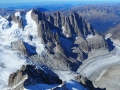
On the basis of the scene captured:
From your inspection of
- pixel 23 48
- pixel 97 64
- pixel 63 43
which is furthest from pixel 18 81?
pixel 63 43

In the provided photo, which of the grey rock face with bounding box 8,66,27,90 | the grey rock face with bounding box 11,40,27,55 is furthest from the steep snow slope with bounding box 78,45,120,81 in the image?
the grey rock face with bounding box 8,66,27,90

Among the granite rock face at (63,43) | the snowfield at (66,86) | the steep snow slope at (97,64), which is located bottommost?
the steep snow slope at (97,64)

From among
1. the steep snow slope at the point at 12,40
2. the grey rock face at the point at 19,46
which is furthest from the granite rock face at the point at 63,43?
the steep snow slope at the point at 12,40

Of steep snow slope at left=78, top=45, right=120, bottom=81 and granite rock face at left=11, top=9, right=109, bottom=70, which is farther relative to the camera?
granite rock face at left=11, top=9, right=109, bottom=70

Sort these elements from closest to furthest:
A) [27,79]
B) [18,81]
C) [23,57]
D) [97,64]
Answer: [27,79]
[18,81]
[23,57]
[97,64]

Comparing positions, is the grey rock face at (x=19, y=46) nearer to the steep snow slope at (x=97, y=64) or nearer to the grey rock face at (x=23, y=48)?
the grey rock face at (x=23, y=48)

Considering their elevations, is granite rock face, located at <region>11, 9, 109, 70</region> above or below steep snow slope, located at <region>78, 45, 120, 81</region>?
above

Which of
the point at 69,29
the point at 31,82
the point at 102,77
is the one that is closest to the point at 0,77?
the point at 31,82

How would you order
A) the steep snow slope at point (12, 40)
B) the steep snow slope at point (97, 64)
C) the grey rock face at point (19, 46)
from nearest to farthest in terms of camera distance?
the steep snow slope at point (12, 40) < the steep snow slope at point (97, 64) < the grey rock face at point (19, 46)

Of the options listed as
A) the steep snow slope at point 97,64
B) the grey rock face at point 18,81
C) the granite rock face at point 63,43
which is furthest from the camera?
the granite rock face at point 63,43

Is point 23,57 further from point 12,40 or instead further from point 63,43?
point 63,43

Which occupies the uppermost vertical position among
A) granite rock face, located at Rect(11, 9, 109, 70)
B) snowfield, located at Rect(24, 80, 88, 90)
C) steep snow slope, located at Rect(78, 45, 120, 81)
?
snowfield, located at Rect(24, 80, 88, 90)

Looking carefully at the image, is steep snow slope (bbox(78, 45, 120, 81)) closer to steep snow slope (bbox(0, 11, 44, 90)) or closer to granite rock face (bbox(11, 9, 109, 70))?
granite rock face (bbox(11, 9, 109, 70))
